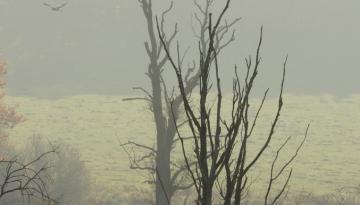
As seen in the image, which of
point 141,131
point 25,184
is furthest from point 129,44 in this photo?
point 25,184

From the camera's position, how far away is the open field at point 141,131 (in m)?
32.5

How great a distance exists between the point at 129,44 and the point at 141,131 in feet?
88.7

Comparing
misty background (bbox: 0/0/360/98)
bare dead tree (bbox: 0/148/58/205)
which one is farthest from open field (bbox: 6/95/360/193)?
bare dead tree (bbox: 0/148/58/205)

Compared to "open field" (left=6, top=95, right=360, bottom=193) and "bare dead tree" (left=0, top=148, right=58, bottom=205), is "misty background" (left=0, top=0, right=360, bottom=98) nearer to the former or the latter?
"open field" (left=6, top=95, right=360, bottom=193)

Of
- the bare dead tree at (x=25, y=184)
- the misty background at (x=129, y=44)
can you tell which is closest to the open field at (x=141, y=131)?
the misty background at (x=129, y=44)

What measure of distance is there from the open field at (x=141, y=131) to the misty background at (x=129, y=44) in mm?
4722

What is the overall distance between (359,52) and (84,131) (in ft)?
124

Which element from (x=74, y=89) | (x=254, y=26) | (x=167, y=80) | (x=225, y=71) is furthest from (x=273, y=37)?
(x=74, y=89)

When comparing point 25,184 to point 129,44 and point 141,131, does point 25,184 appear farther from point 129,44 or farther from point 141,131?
point 129,44

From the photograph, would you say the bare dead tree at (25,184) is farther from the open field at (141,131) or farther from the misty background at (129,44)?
the misty background at (129,44)

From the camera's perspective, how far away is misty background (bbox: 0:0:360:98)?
6016 centimetres

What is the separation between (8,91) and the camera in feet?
180

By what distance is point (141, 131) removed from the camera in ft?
141

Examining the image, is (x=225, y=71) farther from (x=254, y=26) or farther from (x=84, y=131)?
(x=84, y=131)
